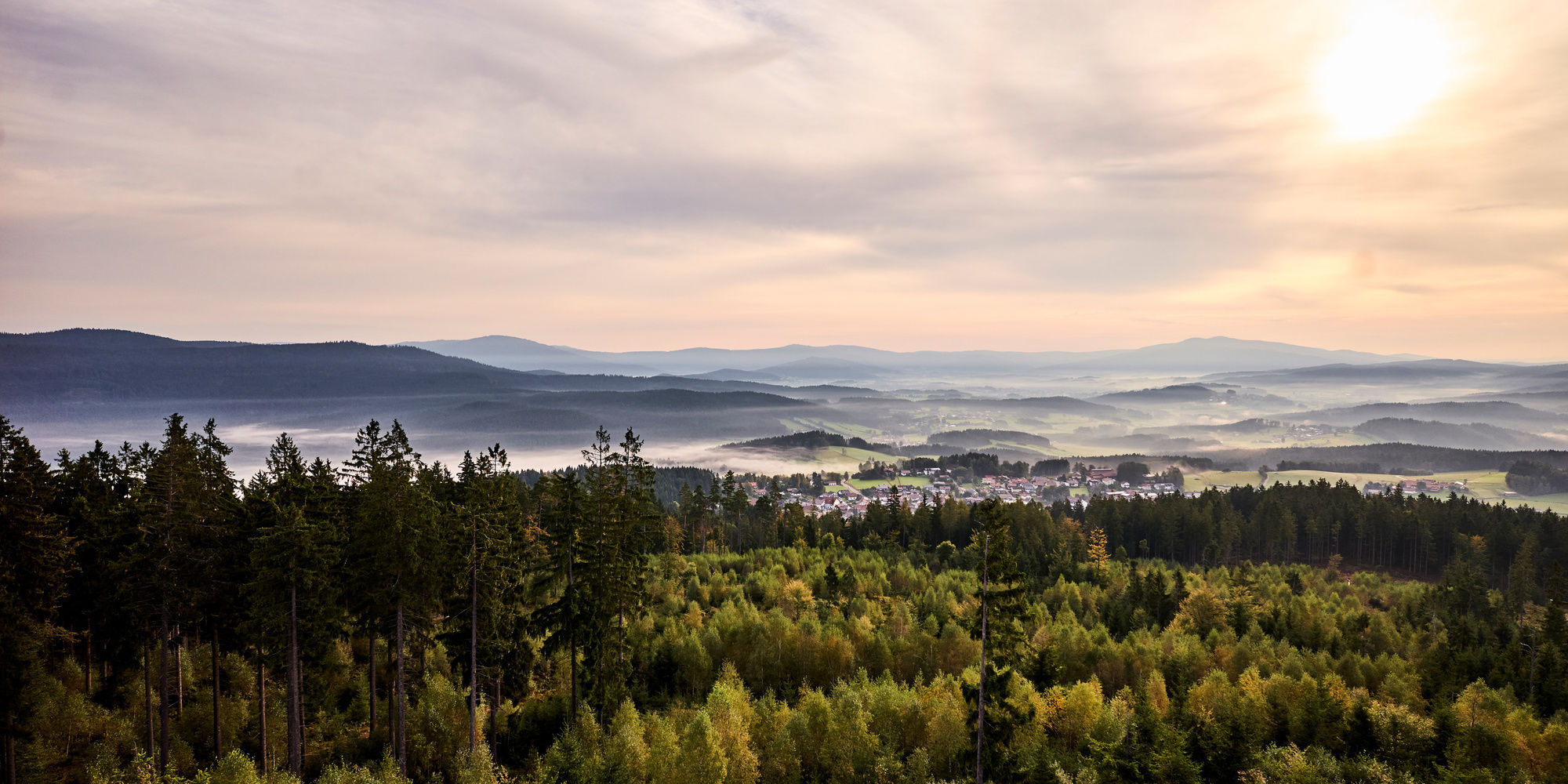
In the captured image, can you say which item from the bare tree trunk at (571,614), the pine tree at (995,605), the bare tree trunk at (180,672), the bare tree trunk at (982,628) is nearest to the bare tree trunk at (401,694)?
the bare tree trunk at (571,614)

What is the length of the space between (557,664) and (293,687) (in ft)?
66.0

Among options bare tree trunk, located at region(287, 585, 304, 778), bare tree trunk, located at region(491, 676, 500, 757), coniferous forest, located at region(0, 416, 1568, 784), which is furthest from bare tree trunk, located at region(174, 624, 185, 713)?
bare tree trunk, located at region(491, 676, 500, 757)

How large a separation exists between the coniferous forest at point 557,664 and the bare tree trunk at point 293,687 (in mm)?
192

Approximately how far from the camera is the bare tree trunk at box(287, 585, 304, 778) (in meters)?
32.5

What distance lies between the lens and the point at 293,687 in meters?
33.7

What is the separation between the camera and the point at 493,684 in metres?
43.2

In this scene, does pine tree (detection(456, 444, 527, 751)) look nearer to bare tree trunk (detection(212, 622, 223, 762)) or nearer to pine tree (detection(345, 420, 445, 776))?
pine tree (detection(345, 420, 445, 776))

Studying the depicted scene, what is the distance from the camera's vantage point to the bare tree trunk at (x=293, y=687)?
3247cm

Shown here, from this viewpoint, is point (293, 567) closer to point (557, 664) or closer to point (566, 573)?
point (566, 573)

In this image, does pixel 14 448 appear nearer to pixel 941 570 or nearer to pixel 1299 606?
pixel 941 570

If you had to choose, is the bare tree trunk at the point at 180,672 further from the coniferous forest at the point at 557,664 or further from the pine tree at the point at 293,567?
the pine tree at the point at 293,567

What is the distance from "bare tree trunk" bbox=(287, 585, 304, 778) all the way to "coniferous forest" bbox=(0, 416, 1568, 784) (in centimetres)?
19

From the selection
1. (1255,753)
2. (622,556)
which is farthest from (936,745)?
(622,556)

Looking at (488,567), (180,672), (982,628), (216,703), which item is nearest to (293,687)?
(216,703)
